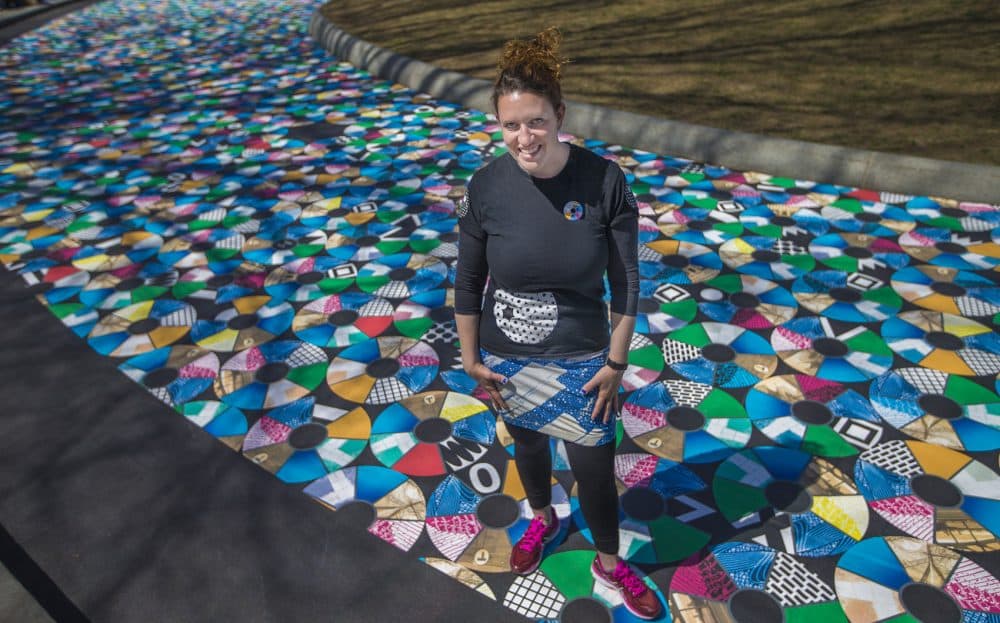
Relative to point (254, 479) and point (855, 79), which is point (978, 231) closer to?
point (855, 79)

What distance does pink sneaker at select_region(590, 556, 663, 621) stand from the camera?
7.32 feet

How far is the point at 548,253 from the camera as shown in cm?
181

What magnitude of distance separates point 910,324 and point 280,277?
3863mm

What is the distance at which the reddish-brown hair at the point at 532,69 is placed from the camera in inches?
66.4

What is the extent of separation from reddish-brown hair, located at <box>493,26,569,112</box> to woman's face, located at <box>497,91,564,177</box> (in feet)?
0.06

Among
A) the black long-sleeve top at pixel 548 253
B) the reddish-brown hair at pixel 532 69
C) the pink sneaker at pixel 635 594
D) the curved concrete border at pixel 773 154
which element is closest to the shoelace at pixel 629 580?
the pink sneaker at pixel 635 594

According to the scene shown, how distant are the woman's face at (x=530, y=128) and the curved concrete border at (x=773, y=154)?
3.42 meters

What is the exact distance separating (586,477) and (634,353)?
1.61 m

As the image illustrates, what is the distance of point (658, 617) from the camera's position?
2.25m

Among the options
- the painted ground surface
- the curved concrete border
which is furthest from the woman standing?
the curved concrete border

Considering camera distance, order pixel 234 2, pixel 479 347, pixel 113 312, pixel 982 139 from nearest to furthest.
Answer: pixel 479 347 < pixel 113 312 < pixel 982 139 < pixel 234 2

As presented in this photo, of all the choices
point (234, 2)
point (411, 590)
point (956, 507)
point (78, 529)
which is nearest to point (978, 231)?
point (956, 507)

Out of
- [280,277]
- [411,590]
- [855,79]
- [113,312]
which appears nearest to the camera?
[411,590]

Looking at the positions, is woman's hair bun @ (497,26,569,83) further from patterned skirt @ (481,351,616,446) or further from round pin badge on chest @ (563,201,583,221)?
patterned skirt @ (481,351,616,446)
